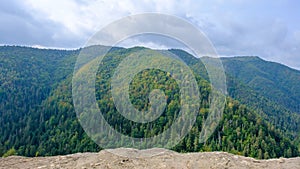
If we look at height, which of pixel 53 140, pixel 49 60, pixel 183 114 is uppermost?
pixel 49 60

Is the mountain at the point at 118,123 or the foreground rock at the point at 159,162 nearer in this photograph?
the foreground rock at the point at 159,162

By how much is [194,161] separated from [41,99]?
11107 centimetres

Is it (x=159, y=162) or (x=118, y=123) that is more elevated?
(x=118, y=123)

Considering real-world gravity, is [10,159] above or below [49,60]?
below

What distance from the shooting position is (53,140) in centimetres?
7462

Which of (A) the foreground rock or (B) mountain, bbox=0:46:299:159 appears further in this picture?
(B) mountain, bbox=0:46:299:159

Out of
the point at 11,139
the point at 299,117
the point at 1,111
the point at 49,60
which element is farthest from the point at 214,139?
the point at 49,60

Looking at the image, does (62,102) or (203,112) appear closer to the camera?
(203,112)

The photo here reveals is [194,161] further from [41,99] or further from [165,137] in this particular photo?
[41,99]

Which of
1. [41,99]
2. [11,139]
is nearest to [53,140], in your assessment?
[11,139]

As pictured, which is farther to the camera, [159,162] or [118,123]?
[118,123]

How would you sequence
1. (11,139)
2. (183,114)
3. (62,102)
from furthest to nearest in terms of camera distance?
(62,102)
(11,139)
(183,114)

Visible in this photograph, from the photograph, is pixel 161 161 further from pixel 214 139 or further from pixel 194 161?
pixel 214 139

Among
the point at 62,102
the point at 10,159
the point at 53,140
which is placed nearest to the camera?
the point at 10,159
